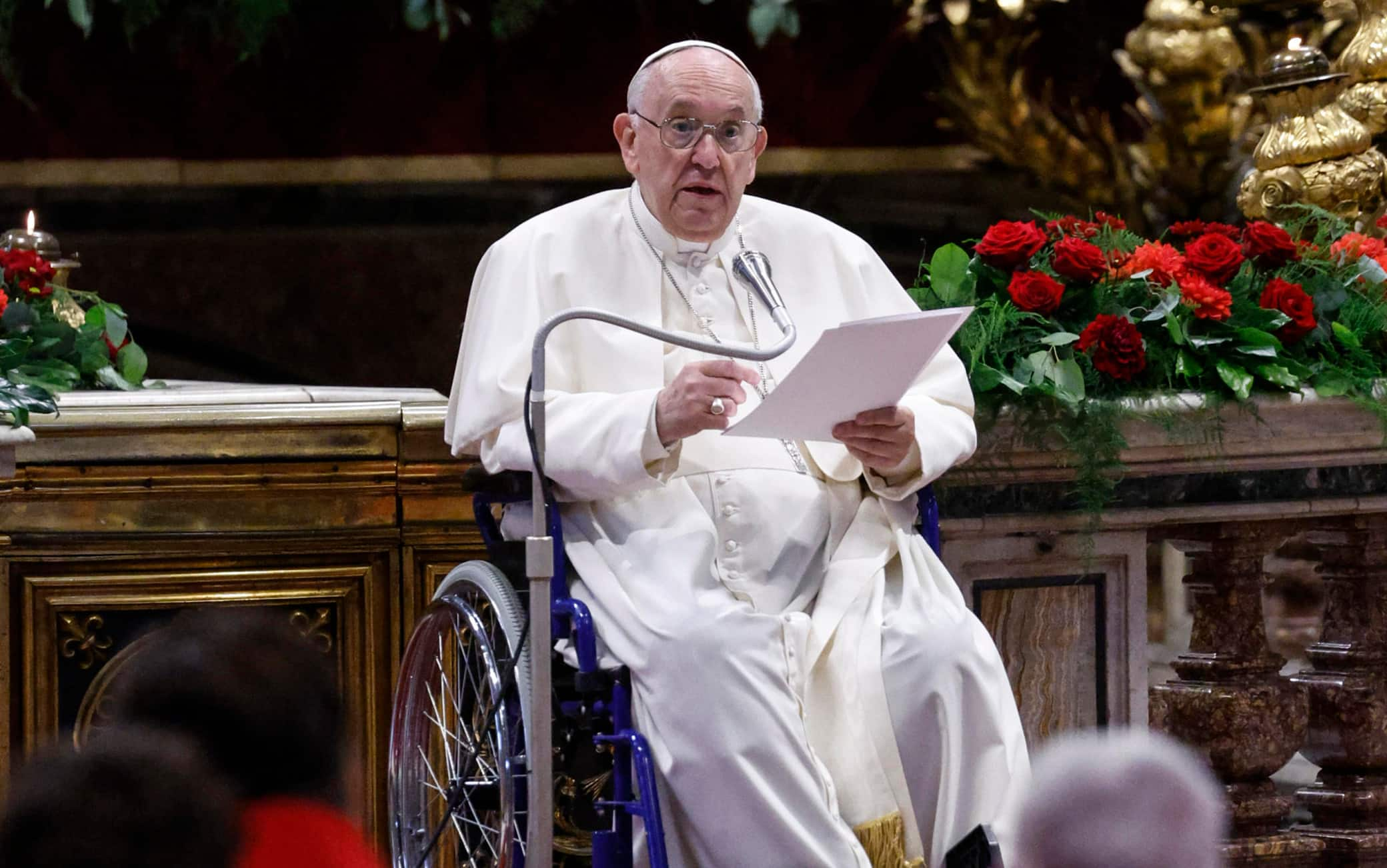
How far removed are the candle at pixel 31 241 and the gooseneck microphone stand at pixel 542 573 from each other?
2094mm

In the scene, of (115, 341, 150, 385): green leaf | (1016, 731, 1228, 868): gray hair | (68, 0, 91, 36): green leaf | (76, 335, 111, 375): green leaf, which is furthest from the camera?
(68, 0, 91, 36): green leaf

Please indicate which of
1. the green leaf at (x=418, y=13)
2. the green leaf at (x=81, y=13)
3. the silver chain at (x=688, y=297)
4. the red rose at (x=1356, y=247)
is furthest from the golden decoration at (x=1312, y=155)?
the green leaf at (x=81, y=13)

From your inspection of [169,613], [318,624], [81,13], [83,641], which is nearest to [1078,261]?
[318,624]

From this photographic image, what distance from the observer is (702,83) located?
3480 millimetres

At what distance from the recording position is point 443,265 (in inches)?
273

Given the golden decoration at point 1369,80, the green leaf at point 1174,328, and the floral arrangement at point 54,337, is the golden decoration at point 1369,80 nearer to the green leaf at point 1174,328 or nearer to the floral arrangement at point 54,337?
the green leaf at point 1174,328

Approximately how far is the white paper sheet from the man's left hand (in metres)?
0.03

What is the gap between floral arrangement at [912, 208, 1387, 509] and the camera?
3.75 m

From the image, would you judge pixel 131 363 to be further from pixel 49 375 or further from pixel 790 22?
→ pixel 790 22

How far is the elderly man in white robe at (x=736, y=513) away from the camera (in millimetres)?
3002

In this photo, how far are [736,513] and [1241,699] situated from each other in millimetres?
1183

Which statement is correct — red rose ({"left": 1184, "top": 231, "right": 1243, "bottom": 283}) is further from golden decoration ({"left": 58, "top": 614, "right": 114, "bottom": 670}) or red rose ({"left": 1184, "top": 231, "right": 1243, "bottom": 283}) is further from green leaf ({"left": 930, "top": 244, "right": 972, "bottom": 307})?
golden decoration ({"left": 58, "top": 614, "right": 114, "bottom": 670})

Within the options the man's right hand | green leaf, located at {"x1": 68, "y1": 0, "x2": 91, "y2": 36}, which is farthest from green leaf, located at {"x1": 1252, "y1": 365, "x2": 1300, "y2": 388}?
green leaf, located at {"x1": 68, "y1": 0, "x2": 91, "y2": 36}

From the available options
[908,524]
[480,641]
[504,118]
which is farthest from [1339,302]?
[504,118]
